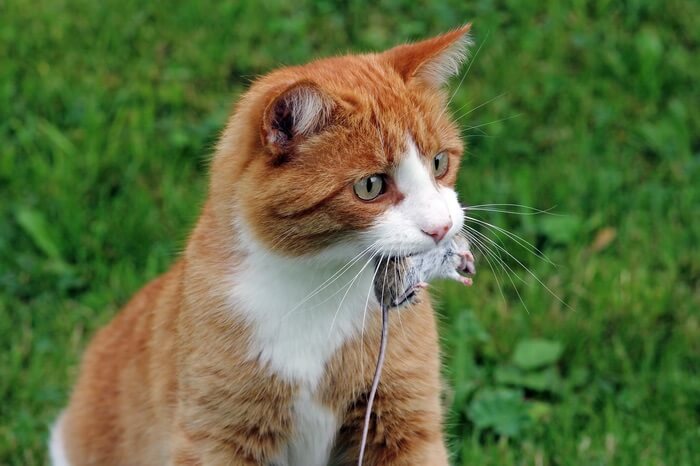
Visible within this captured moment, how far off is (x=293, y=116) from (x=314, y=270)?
428mm

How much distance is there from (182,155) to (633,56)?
236 cm

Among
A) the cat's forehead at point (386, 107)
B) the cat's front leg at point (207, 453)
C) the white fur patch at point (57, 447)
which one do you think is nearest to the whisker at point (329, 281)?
the cat's forehead at point (386, 107)

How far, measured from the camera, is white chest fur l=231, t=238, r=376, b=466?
2.94 meters

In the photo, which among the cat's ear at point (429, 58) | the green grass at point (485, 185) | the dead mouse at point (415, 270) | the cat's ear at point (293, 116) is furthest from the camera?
the green grass at point (485, 185)

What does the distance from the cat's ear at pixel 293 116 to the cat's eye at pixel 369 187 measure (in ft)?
0.57

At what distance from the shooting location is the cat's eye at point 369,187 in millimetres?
2754

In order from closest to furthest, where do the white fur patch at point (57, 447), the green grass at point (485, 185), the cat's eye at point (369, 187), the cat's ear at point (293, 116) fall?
the cat's ear at point (293, 116) < the cat's eye at point (369, 187) < the white fur patch at point (57, 447) < the green grass at point (485, 185)

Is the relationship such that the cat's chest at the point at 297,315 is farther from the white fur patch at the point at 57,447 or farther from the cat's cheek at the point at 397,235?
the white fur patch at the point at 57,447

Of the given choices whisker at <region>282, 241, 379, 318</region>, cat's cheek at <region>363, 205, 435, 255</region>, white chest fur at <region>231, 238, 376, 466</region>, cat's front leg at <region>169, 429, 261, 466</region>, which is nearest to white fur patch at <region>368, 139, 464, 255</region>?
cat's cheek at <region>363, 205, 435, 255</region>

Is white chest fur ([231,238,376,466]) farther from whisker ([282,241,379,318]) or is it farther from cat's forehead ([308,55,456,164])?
cat's forehead ([308,55,456,164])

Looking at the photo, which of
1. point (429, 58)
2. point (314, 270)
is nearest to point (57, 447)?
point (314, 270)

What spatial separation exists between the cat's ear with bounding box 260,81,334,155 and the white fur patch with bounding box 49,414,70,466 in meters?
1.60

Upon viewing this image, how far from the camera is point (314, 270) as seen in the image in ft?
9.55

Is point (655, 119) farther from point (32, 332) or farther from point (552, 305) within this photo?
point (32, 332)
